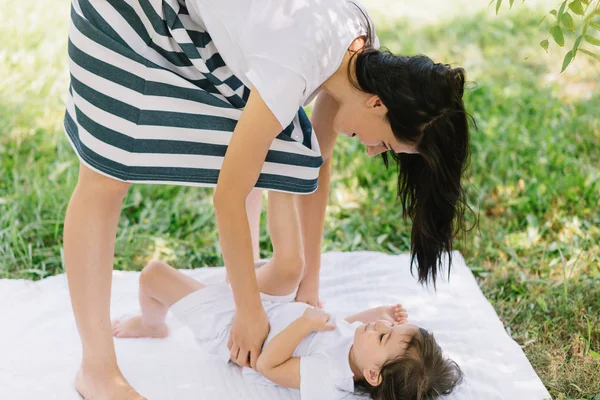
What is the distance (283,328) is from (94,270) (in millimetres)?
555

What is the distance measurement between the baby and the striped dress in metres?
0.37

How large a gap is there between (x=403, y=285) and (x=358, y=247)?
18.1 inches

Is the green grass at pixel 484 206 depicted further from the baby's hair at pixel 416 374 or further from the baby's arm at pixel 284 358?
the baby's arm at pixel 284 358

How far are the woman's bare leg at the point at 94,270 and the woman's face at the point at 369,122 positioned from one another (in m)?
0.62

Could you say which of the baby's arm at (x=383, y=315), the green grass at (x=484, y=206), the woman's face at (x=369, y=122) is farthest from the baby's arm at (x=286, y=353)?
the green grass at (x=484, y=206)

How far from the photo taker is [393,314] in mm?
2330

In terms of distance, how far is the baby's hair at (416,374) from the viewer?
1.96m

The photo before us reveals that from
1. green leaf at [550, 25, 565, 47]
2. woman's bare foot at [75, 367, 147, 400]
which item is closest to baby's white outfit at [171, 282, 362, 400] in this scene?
woman's bare foot at [75, 367, 147, 400]

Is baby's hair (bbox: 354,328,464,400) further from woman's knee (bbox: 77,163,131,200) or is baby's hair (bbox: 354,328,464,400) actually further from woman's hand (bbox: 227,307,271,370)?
woman's knee (bbox: 77,163,131,200)

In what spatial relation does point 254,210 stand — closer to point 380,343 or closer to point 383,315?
point 383,315

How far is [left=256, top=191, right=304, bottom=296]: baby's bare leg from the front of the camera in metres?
2.24

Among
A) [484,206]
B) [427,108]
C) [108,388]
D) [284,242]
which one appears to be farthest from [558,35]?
[484,206]

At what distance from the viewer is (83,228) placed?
77.0 inches

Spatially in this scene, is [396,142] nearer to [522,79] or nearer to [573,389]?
[573,389]
